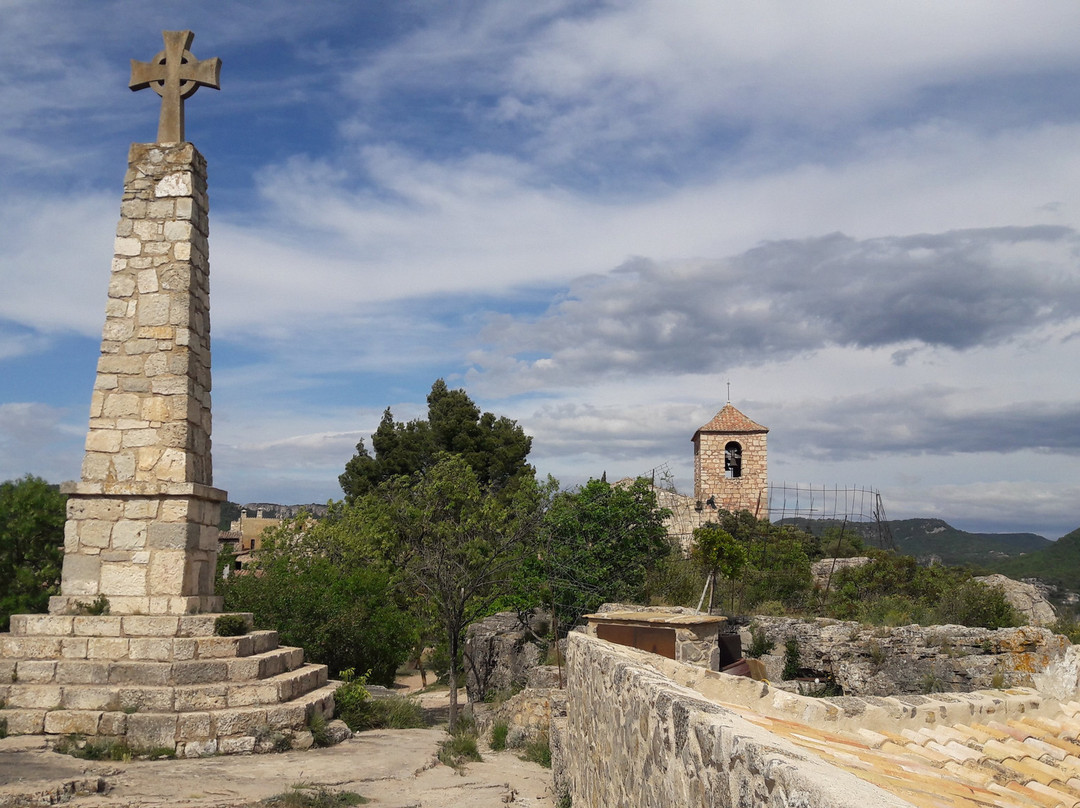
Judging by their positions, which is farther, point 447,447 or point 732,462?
point 732,462

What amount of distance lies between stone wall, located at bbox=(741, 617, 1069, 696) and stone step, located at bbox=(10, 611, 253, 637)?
8.78 meters

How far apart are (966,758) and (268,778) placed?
6.79 meters

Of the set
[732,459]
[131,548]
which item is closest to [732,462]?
[732,459]

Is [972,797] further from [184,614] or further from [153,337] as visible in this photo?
[153,337]

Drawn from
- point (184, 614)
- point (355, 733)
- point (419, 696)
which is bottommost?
point (419, 696)

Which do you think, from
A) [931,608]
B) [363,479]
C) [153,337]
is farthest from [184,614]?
[363,479]

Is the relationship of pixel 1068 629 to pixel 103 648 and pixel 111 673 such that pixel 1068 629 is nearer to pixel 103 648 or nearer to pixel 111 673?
pixel 111 673

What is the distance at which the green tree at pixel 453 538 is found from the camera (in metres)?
13.7

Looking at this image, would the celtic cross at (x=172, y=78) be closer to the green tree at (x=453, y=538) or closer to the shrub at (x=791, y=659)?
the green tree at (x=453, y=538)

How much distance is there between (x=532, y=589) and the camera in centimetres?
1853

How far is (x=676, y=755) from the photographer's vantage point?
298 cm

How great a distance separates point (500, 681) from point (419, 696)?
10.2 ft

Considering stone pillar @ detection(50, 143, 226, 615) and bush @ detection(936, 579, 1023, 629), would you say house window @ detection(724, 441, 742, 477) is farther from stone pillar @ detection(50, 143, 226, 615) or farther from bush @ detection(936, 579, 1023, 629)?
stone pillar @ detection(50, 143, 226, 615)

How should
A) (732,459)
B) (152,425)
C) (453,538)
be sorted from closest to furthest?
(152,425), (453,538), (732,459)
